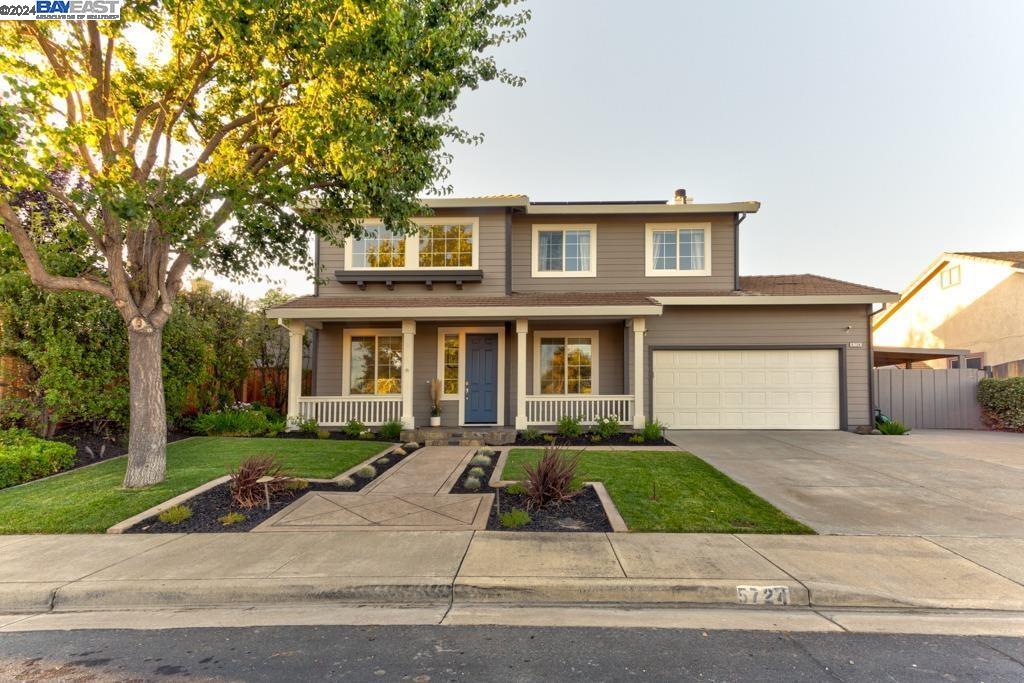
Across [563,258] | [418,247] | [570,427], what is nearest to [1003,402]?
[570,427]

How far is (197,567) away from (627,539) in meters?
3.86

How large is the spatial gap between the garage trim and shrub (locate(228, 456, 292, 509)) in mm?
8247

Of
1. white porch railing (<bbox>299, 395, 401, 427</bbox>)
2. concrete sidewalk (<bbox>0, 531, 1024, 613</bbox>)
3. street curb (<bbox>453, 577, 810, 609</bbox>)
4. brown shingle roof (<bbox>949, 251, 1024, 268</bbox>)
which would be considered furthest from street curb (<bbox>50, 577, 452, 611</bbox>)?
brown shingle roof (<bbox>949, 251, 1024, 268</bbox>)

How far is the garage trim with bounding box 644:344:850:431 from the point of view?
11.8 metres

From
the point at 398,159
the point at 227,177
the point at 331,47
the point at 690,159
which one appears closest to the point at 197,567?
the point at 227,177

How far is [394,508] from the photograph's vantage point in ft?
19.2

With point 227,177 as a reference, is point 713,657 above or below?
below

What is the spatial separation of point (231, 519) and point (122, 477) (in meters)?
2.90

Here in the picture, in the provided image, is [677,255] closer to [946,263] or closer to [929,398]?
[929,398]

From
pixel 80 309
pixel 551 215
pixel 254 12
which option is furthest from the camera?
pixel 551 215

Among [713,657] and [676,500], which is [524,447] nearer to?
[676,500]

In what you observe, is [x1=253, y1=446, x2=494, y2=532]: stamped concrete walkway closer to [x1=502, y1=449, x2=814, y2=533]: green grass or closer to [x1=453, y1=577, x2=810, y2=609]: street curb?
[x1=502, y1=449, x2=814, y2=533]: green grass

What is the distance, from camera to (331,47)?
219 inches

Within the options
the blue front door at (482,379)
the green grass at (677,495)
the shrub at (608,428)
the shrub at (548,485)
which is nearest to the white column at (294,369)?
the blue front door at (482,379)
